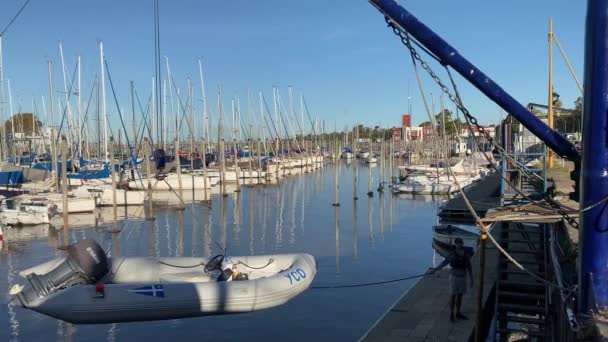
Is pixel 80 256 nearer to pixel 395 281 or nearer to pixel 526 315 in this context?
pixel 395 281

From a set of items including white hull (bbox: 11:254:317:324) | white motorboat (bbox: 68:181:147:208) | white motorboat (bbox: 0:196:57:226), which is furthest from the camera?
white motorboat (bbox: 68:181:147:208)

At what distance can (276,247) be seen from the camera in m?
20.4

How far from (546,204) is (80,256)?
376 inches

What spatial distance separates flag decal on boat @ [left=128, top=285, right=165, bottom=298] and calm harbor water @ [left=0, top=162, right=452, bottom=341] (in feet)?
2.97

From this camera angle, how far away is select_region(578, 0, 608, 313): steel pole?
5008mm

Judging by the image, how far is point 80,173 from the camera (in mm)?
38688

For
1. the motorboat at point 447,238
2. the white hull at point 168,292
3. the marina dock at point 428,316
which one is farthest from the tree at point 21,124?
the marina dock at point 428,316

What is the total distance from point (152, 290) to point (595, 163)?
8.91m

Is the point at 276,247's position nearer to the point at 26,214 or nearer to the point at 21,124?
the point at 26,214

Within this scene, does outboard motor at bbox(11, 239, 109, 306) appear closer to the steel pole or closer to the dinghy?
the dinghy

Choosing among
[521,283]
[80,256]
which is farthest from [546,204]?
[80,256]

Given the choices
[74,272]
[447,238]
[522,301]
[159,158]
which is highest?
[159,158]

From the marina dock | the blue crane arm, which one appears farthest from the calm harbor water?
the blue crane arm

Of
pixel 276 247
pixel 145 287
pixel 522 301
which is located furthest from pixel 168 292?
pixel 276 247
